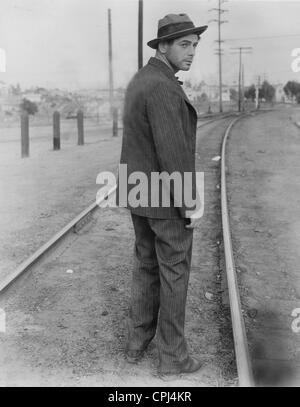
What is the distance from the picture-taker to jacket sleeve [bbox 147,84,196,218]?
281 cm

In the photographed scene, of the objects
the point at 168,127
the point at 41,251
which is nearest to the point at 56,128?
the point at 41,251

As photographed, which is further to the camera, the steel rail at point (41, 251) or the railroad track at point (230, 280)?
the steel rail at point (41, 251)

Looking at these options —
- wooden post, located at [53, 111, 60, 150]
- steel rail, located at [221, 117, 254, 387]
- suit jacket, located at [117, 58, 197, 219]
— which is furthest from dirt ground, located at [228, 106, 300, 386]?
wooden post, located at [53, 111, 60, 150]

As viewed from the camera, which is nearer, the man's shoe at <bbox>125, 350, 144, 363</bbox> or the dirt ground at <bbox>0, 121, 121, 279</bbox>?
the man's shoe at <bbox>125, 350, 144, 363</bbox>

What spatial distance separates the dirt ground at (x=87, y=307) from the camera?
3285 millimetres

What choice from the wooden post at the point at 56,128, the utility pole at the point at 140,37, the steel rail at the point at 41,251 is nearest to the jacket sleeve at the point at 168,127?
the steel rail at the point at 41,251

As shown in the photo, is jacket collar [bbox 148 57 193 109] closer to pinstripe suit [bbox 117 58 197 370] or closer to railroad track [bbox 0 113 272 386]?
pinstripe suit [bbox 117 58 197 370]

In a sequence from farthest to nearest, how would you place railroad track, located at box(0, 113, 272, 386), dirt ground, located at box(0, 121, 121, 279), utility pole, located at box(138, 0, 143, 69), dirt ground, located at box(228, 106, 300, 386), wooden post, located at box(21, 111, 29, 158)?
1. utility pole, located at box(138, 0, 143, 69)
2. wooden post, located at box(21, 111, 29, 158)
3. dirt ground, located at box(0, 121, 121, 279)
4. dirt ground, located at box(228, 106, 300, 386)
5. railroad track, located at box(0, 113, 272, 386)

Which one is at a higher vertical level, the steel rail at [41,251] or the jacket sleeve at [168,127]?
the jacket sleeve at [168,127]

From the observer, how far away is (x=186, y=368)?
10.6ft

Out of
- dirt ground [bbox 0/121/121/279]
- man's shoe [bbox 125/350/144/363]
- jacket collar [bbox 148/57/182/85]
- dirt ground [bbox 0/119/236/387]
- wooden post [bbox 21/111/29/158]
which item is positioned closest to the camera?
jacket collar [bbox 148/57/182/85]

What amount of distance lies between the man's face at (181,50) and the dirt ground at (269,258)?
6.34 ft

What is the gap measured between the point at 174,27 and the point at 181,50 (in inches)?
4.9

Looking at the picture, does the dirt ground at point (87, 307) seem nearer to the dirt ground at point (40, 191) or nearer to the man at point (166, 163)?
the dirt ground at point (40, 191)
